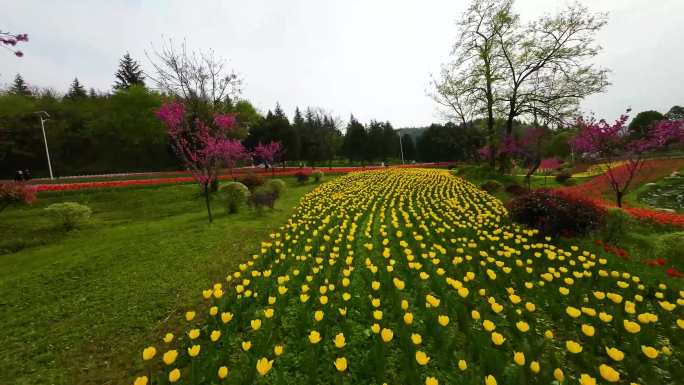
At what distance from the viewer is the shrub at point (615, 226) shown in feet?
22.8

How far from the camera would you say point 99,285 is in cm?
563

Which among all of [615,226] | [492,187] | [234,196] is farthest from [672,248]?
[234,196]

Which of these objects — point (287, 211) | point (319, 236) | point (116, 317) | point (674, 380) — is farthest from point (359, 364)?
point (287, 211)

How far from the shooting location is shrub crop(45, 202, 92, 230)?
1054 cm

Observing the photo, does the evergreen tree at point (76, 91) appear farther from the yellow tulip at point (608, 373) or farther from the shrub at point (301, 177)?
the yellow tulip at point (608, 373)

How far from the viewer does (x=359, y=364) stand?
3.08 metres

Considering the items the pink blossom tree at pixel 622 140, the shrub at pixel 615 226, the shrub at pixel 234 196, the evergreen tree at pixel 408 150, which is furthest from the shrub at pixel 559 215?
the evergreen tree at pixel 408 150

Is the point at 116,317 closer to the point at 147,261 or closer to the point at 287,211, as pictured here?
the point at 147,261

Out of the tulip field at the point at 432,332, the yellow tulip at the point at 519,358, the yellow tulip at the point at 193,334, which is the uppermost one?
the yellow tulip at the point at 193,334

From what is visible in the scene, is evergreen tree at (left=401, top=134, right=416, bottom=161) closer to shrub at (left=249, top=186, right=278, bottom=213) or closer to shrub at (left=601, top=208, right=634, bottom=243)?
shrub at (left=249, top=186, right=278, bottom=213)

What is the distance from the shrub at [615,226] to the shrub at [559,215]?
24 centimetres

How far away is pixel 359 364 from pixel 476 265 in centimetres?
329

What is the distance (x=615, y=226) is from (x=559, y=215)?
5.48 feet

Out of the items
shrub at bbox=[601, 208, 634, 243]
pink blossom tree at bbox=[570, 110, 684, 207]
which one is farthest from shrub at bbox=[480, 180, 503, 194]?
shrub at bbox=[601, 208, 634, 243]
